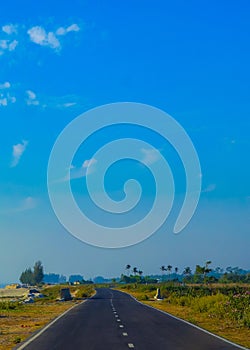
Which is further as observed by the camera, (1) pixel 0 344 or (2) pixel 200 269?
(2) pixel 200 269

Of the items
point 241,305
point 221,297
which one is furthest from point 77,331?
point 221,297

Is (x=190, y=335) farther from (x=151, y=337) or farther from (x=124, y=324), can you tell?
(x=124, y=324)

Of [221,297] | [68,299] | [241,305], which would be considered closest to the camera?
[241,305]

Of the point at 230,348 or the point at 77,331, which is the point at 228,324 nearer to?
the point at 77,331

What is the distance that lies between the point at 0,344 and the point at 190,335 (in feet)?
22.7

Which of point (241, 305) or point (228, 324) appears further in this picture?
point (241, 305)

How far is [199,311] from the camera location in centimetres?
3809

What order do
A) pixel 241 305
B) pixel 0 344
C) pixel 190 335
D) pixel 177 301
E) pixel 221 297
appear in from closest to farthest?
1. pixel 0 344
2. pixel 190 335
3. pixel 241 305
4. pixel 221 297
5. pixel 177 301

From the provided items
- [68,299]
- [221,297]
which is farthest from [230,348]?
[68,299]

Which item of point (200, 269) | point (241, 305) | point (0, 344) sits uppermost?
point (200, 269)

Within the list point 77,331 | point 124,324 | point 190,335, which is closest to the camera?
point 190,335

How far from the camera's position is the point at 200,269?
448 feet

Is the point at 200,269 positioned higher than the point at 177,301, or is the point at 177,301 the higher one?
the point at 200,269

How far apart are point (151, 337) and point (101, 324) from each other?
22.5 feet
